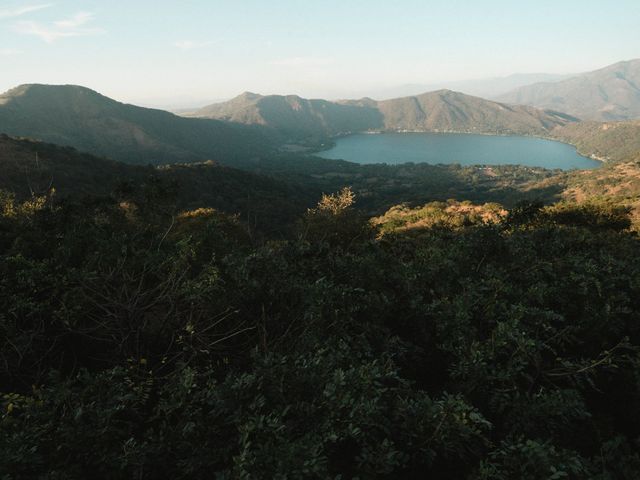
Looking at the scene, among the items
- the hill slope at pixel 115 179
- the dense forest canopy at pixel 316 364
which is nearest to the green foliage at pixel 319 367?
the dense forest canopy at pixel 316 364

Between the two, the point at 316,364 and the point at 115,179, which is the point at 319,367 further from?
the point at 115,179

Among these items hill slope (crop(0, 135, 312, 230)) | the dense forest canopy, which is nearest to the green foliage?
the dense forest canopy

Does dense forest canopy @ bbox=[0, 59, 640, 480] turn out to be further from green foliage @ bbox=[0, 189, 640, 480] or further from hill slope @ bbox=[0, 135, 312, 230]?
hill slope @ bbox=[0, 135, 312, 230]

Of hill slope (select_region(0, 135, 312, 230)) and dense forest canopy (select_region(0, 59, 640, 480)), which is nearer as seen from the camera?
dense forest canopy (select_region(0, 59, 640, 480))

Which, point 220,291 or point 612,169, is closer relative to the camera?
point 220,291

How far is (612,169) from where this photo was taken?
6565 inches

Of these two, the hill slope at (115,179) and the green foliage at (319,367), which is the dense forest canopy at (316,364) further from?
the hill slope at (115,179)

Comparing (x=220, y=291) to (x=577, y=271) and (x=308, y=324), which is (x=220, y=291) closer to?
(x=308, y=324)

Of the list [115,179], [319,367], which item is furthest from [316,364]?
[115,179]

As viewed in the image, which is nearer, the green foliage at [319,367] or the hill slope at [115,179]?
the green foliage at [319,367]

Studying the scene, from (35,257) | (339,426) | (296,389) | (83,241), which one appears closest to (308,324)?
(296,389)

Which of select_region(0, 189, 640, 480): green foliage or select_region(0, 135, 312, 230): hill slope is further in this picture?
select_region(0, 135, 312, 230): hill slope

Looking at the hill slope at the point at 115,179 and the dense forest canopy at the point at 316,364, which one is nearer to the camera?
the dense forest canopy at the point at 316,364

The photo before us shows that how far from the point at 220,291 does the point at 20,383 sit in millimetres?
4458
